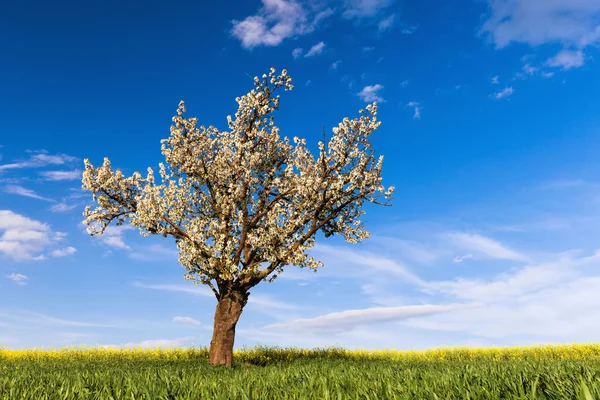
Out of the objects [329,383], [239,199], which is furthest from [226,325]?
[329,383]

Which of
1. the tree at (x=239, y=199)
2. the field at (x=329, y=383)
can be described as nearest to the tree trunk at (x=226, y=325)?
the tree at (x=239, y=199)

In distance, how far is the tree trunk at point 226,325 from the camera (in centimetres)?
2309

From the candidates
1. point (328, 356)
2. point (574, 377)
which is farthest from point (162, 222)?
point (574, 377)

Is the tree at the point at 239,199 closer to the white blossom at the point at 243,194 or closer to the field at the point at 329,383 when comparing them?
the white blossom at the point at 243,194

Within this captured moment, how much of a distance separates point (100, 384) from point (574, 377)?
7.79 m

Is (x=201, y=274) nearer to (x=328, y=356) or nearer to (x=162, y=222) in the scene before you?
(x=162, y=222)

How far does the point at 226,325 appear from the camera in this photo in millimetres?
23219

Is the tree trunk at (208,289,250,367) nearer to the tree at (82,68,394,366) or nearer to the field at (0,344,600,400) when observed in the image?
the tree at (82,68,394,366)

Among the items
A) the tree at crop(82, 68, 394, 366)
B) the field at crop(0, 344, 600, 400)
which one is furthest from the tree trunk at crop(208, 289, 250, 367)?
the field at crop(0, 344, 600, 400)

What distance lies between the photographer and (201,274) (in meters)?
23.3

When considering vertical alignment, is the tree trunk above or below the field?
above

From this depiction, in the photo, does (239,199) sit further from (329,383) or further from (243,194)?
(329,383)

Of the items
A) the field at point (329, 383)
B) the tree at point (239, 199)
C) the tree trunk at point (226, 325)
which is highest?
the tree at point (239, 199)

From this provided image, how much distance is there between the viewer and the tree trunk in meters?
23.1
